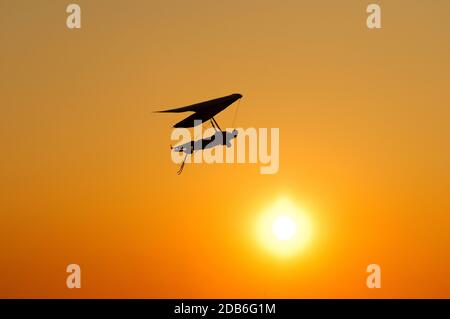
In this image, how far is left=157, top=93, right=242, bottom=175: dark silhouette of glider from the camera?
7059 cm

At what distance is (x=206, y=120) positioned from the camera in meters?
73.6

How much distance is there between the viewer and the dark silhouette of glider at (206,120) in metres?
70.6
